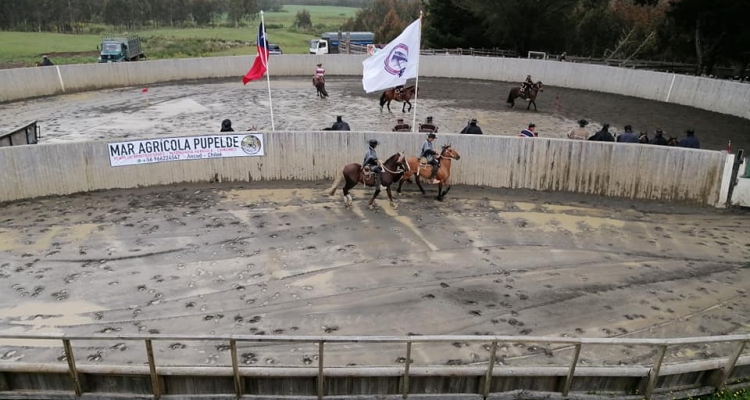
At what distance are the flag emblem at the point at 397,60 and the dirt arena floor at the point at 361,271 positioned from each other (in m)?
3.77

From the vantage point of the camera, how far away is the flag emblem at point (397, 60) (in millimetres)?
16280

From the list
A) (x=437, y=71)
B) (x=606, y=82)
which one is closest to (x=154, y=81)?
(x=437, y=71)

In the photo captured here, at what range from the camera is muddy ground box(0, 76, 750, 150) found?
21.9 meters

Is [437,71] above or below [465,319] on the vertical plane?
above

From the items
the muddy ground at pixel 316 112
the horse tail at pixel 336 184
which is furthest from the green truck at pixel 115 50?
the horse tail at pixel 336 184

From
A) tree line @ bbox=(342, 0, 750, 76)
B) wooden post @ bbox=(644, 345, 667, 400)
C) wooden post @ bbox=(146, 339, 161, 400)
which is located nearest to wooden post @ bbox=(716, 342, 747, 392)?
wooden post @ bbox=(644, 345, 667, 400)

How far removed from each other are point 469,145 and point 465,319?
24.7 ft

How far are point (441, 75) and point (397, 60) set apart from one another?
19340mm

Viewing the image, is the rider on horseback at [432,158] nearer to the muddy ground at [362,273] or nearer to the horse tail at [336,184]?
the muddy ground at [362,273]

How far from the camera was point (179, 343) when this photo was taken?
8.45 meters

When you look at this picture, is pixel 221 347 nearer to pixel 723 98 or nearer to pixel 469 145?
pixel 469 145

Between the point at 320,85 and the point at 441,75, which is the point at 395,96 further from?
the point at 441,75

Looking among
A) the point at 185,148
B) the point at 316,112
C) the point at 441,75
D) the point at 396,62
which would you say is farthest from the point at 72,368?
the point at 441,75

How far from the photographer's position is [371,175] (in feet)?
45.7
